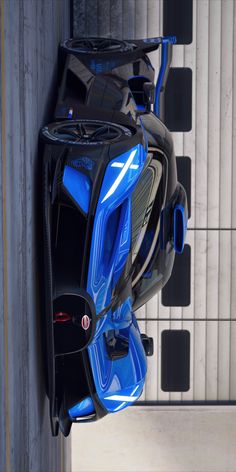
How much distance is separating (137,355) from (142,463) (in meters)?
2.38

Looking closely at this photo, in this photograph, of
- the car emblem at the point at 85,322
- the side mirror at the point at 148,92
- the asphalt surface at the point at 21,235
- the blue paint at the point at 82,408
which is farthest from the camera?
the side mirror at the point at 148,92

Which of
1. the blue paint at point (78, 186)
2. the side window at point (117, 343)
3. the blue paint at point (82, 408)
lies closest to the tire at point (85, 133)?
the blue paint at point (78, 186)

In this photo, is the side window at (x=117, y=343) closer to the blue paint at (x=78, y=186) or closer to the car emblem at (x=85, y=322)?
the car emblem at (x=85, y=322)

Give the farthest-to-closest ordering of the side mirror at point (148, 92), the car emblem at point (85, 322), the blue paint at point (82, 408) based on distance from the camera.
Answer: the side mirror at point (148, 92) < the blue paint at point (82, 408) < the car emblem at point (85, 322)

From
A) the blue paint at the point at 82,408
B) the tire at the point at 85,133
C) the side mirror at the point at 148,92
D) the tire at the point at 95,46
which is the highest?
the tire at the point at 95,46

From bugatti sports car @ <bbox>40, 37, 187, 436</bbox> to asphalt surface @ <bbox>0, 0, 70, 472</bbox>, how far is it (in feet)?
0.22

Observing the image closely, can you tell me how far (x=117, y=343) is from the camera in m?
2.70

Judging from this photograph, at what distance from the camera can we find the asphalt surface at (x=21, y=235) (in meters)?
1.88

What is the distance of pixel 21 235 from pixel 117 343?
754 mm

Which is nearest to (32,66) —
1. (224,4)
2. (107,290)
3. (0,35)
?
(0,35)

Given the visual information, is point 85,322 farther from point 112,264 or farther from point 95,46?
point 95,46

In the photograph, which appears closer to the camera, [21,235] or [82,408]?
[21,235]

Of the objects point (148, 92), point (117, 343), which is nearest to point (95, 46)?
point (148, 92)

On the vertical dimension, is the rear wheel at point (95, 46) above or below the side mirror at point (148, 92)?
above
